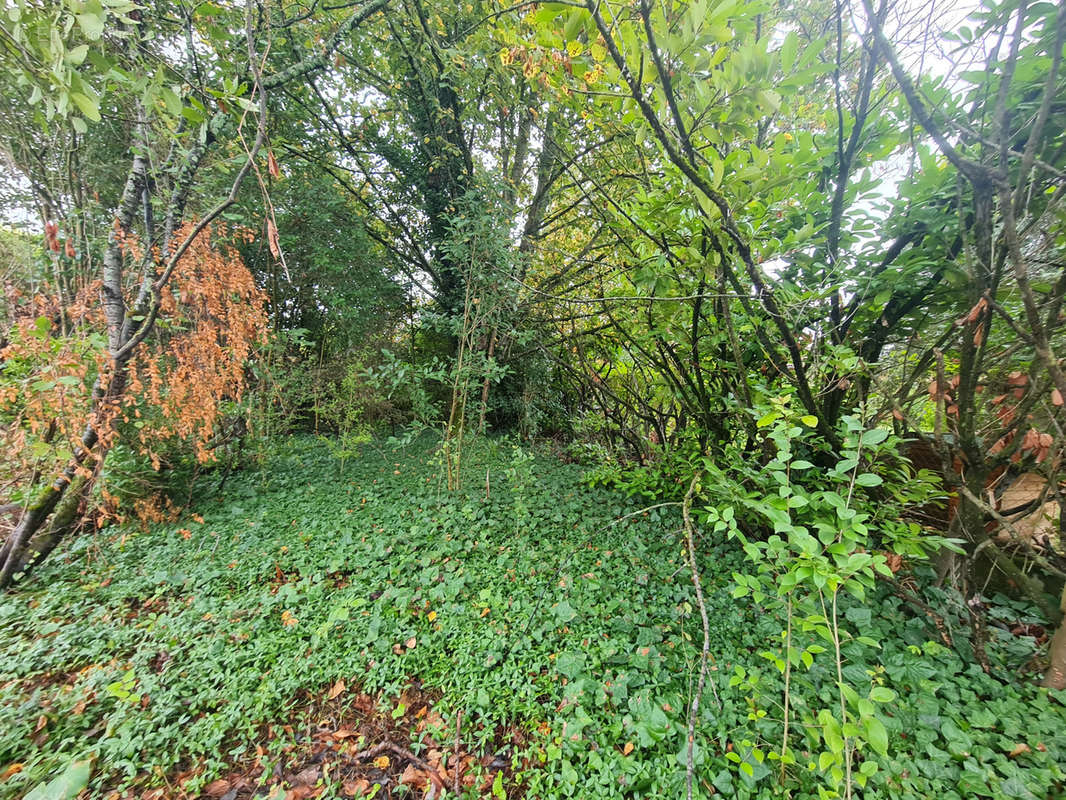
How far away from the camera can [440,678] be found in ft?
6.36

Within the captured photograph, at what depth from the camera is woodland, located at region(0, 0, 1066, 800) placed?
4.17 feet

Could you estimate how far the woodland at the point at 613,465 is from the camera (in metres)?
1.27

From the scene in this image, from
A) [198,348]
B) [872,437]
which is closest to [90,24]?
[872,437]

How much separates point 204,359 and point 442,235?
2.83 m

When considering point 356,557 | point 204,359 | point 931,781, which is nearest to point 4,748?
point 356,557

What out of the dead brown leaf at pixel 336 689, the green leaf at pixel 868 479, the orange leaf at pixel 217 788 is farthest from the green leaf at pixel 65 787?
the green leaf at pixel 868 479

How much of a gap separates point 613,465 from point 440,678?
2.20 m

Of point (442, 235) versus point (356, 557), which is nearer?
point (356, 557)

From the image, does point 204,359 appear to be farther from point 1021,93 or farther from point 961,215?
point 1021,93

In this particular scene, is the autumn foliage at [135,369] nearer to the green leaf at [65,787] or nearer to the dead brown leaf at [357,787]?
the green leaf at [65,787]

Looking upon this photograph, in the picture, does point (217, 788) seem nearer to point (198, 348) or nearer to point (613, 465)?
point (198, 348)

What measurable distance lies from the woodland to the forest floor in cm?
2

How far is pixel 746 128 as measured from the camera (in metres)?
1.26

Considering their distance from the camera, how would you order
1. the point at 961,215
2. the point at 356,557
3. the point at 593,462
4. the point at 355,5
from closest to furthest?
the point at 961,215, the point at 356,557, the point at 355,5, the point at 593,462
